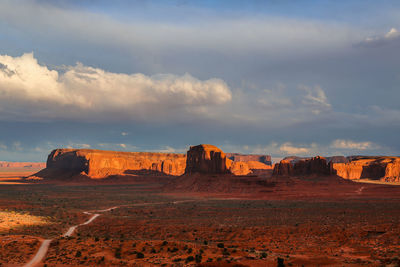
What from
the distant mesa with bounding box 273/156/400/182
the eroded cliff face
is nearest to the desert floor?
the distant mesa with bounding box 273/156/400/182

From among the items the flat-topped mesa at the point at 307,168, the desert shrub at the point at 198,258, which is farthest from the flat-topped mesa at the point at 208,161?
the desert shrub at the point at 198,258

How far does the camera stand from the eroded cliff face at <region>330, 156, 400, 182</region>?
162 meters

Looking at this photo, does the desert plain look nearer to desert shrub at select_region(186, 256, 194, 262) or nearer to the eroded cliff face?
desert shrub at select_region(186, 256, 194, 262)

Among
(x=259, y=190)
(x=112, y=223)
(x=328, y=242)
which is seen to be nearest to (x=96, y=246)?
(x=112, y=223)

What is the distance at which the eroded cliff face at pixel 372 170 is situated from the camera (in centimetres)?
16188

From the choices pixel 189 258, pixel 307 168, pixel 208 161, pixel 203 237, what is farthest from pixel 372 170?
pixel 189 258

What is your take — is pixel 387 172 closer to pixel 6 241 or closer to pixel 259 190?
pixel 259 190

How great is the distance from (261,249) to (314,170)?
105921 mm

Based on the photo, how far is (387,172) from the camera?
16238 cm

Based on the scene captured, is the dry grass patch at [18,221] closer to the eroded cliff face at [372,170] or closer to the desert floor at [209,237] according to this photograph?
the desert floor at [209,237]

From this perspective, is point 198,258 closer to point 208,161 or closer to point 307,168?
point 208,161

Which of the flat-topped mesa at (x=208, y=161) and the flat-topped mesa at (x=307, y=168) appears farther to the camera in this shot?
the flat-topped mesa at (x=307, y=168)

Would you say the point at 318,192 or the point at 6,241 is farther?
the point at 318,192

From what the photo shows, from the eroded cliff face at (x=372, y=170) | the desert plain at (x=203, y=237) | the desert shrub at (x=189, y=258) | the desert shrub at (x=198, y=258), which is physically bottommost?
the desert plain at (x=203, y=237)
